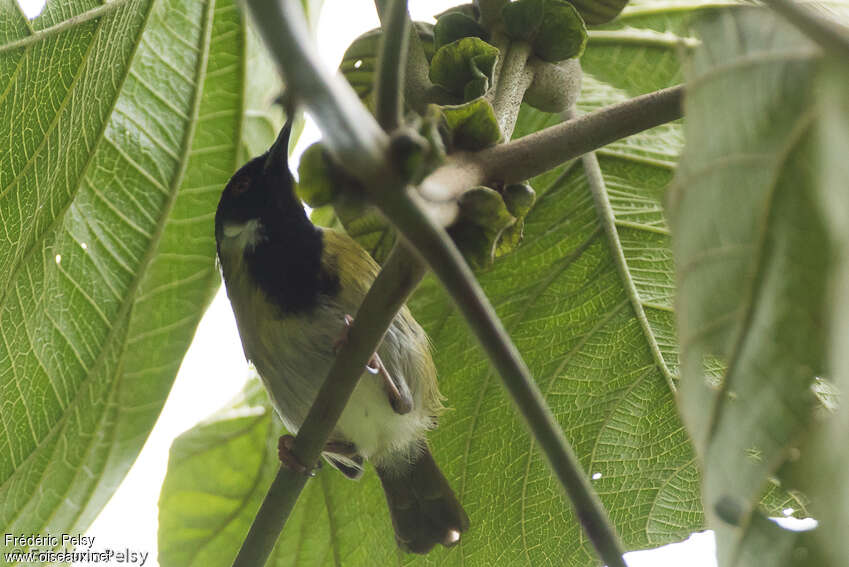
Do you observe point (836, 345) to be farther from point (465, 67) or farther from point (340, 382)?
point (465, 67)

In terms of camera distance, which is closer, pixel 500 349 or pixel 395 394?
pixel 500 349

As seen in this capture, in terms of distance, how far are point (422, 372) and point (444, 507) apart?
291 mm

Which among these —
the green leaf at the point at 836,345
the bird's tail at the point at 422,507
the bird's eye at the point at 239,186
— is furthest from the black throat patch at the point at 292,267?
the green leaf at the point at 836,345

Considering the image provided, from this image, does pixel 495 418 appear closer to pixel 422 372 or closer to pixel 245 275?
pixel 422 372

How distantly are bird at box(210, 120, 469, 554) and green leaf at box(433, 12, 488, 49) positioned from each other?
72 cm

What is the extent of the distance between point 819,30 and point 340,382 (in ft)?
2.03

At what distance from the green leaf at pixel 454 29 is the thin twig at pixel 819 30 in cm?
82

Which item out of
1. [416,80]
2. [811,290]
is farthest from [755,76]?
[416,80]

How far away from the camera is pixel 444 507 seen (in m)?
2.17

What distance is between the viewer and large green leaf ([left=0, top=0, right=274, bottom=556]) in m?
1.80

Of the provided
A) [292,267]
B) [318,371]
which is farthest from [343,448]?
[292,267]

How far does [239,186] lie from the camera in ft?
7.25

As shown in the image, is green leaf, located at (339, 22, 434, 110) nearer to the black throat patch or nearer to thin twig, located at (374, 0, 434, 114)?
thin twig, located at (374, 0, 434, 114)

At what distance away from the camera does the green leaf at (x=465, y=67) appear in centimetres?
132
